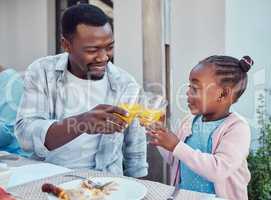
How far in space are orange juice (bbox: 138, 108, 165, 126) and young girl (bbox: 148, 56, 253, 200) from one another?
0.04 m

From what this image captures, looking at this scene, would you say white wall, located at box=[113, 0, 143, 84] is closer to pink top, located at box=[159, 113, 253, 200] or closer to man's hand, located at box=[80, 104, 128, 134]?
pink top, located at box=[159, 113, 253, 200]

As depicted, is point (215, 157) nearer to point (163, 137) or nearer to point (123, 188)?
point (163, 137)

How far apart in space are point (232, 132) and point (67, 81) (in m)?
0.71

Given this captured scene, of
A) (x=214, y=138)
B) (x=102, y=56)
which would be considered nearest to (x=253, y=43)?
(x=214, y=138)

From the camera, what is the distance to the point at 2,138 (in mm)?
1915

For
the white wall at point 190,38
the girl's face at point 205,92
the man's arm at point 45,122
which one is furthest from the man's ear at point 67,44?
the white wall at point 190,38

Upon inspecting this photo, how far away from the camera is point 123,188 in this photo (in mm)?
1021

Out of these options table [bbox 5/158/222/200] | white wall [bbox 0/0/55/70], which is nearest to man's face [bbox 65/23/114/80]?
table [bbox 5/158/222/200]

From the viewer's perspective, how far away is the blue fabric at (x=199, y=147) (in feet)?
4.78

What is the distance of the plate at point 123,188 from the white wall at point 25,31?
282cm

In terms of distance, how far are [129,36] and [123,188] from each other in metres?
2.06

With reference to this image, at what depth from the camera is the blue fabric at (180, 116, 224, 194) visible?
1457 millimetres

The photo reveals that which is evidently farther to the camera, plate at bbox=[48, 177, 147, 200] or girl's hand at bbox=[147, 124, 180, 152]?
girl's hand at bbox=[147, 124, 180, 152]

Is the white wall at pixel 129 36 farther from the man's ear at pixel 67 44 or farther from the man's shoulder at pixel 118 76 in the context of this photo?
the man's ear at pixel 67 44
